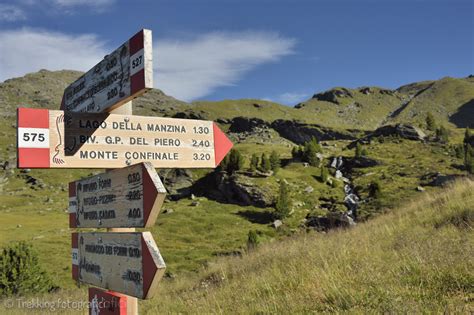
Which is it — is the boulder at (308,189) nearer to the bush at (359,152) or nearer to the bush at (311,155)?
the bush at (311,155)

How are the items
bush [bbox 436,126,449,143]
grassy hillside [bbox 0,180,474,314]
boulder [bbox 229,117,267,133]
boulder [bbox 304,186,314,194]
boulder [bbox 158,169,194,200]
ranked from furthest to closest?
boulder [bbox 229,117,267,133] < bush [bbox 436,126,449,143] < boulder [bbox 158,169,194,200] < boulder [bbox 304,186,314,194] < grassy hillside [bbox 0,180,474,314]

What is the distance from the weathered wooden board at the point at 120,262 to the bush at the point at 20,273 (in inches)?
480

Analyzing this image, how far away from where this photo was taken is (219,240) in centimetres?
3975

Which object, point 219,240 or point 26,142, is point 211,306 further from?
point 219,240

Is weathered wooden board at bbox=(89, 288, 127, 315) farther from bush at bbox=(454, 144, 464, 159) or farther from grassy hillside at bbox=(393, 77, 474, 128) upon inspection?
grassy hillside at bbox=(393, 77, 474, 128)

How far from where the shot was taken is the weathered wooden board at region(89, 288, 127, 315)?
361 cm

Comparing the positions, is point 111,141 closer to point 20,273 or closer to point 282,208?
point 20,273

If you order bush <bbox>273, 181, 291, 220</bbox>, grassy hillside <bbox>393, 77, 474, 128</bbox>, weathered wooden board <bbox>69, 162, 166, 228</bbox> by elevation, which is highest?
grassy hillside <bbox>393, 77, 474, 128</bbox>

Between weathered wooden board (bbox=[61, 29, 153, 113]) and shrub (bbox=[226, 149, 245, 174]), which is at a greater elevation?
shrub (bbox=[226, 149, 245, 174])

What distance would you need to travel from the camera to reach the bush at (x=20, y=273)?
14768 mm

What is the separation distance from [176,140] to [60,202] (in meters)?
70.9

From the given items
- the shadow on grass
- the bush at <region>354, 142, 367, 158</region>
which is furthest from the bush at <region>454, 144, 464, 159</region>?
the shadow on grass

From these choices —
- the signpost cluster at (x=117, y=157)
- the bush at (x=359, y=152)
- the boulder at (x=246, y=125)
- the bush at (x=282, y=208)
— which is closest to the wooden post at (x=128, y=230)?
the signpost cluster at (x=117, y=157)

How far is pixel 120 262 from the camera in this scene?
340 centimetres
